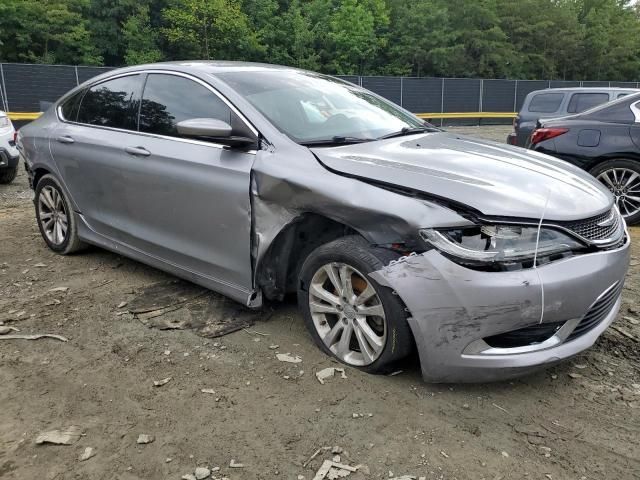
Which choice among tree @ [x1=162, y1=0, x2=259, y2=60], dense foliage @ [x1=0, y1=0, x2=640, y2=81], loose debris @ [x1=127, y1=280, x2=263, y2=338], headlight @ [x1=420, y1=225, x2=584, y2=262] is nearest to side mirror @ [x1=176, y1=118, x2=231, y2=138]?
loose debris @ [x1=127, y1=280, x2=263, y2=338]

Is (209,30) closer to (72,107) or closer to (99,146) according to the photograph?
(72,107)

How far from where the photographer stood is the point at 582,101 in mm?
10656

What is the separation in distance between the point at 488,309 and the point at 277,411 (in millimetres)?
1091

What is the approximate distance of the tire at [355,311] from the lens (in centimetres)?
273

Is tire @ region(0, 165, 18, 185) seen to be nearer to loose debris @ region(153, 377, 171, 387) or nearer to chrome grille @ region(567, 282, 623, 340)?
loose debris @ region(153, 377, 171, 387)

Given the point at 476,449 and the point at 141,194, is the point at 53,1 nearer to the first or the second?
the point at 141,194

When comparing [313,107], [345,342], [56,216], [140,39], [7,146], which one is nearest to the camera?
[345,342]

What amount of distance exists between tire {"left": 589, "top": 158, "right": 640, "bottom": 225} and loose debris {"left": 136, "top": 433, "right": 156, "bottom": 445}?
5.24 metres

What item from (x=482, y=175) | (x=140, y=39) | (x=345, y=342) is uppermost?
(x=140, y=39)

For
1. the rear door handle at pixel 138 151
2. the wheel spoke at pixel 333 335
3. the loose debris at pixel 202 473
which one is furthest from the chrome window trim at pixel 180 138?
the loose debris at pixel 202 473

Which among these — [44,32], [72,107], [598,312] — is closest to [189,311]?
[72,107]

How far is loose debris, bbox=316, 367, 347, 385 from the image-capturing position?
2.97 meters

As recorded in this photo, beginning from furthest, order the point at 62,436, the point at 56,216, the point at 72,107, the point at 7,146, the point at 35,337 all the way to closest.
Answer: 1. the point at 7,146
2. the point at 56,216
3. the point at 72,107
4. the point at 35,337
5. the point at 62,436

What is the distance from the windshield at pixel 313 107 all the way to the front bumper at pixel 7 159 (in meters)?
5.53
